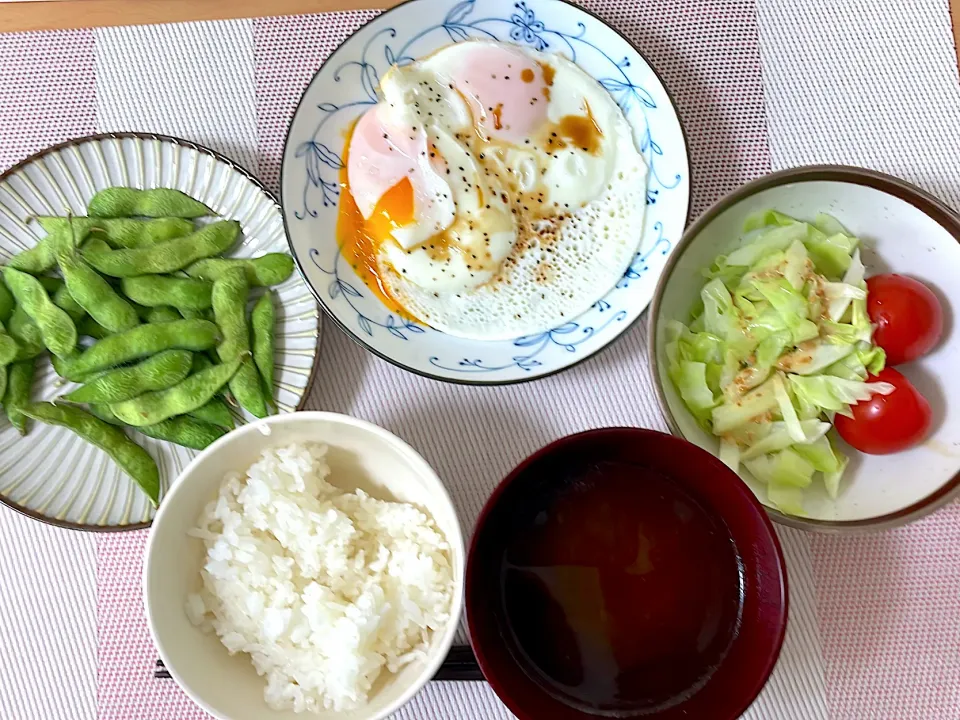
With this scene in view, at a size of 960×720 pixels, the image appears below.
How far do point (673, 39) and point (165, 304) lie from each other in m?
0.79

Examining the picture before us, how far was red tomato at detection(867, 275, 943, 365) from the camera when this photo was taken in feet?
2.71

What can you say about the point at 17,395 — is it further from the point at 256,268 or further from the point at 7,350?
the point at 256,268

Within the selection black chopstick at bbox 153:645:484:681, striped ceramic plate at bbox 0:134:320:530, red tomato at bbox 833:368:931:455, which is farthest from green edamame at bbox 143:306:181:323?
red tomato at bbox 833:368:931:455

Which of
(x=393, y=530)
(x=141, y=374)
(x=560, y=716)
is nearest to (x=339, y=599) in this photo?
(x=393, y=530)

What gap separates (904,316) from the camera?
32.4 inches

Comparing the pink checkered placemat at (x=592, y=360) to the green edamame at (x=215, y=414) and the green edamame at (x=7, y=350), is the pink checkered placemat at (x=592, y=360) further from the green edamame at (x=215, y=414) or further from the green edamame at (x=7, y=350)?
the green edamame at (x=7, y=350)

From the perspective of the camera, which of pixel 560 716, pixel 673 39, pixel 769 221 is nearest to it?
pixel 560 716

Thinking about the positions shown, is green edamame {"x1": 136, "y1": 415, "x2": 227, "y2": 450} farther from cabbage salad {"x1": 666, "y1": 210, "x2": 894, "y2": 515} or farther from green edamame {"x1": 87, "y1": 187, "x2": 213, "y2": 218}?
cabbage salad {"x1": 666, "y1": 210, "x2": 894, "y2": 515}

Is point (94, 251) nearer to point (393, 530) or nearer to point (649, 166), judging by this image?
point (393, 530)

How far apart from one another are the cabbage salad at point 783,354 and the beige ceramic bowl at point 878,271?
0.06ft

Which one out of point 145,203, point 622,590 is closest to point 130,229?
point 145,203

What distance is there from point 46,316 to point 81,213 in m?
0.15

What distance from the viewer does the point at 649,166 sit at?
957mm

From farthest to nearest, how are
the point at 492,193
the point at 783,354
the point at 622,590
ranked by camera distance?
the point at 492,193 < the point at 783,354 < the point at 622,590
